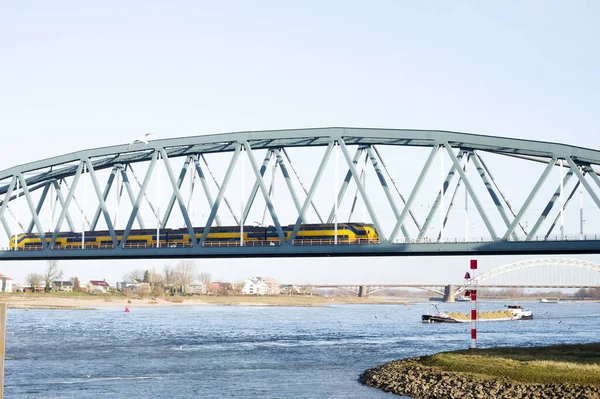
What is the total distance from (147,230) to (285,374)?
44.3m

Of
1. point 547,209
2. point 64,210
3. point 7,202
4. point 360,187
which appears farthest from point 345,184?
point 7,202

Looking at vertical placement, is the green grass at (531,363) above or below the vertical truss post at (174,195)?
below

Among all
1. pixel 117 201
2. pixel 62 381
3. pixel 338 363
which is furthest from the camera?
pixel 117 201

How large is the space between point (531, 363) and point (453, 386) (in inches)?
251

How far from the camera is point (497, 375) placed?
140ft

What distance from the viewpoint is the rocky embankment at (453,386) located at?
37781 mm

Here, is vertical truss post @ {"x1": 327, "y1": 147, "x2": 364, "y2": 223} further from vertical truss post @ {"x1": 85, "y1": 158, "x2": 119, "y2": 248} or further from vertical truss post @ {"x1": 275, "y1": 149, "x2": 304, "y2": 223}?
vertical truss post @ {"x1": 85, "y1": 158, "x2": 119, "y2": 248}

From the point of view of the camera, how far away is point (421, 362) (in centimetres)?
5141

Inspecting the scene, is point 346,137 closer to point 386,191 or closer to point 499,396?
point 386,191

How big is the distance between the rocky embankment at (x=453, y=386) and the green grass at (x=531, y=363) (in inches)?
38.3

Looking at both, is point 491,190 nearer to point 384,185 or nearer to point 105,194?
point 384,185

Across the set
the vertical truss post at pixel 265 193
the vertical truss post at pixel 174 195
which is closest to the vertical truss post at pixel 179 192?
the vertical truss post at pixel 174 195

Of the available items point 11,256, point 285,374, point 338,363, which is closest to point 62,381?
point 285,374

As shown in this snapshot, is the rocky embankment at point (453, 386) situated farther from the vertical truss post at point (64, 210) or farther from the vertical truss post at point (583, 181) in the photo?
the vertical truss post at point (64, 210)
